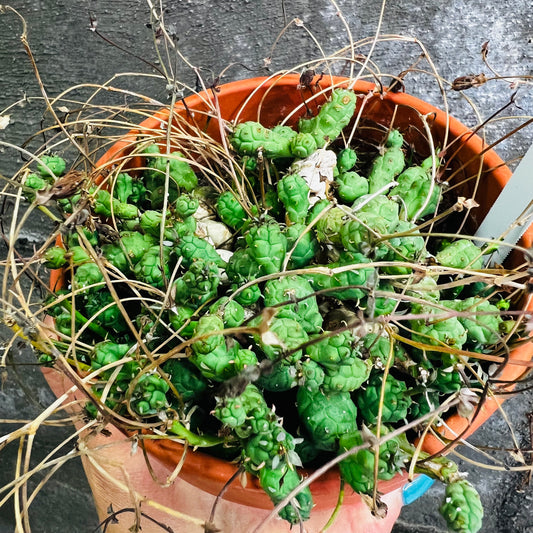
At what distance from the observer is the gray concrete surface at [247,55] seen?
39.2 inches

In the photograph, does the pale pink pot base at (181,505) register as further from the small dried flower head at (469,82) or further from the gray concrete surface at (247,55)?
the small dried flower head at (469,82)

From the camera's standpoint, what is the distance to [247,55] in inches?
43.3

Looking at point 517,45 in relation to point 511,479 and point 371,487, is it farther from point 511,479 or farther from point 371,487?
point 371,487

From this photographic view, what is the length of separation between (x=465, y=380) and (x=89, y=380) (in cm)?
37

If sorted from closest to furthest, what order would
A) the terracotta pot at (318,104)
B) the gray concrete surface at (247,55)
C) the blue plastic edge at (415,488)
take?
the terracotta pot at (318,104) → the blue plastic edge at (415,488) → the gray concrete surface at (247,55)

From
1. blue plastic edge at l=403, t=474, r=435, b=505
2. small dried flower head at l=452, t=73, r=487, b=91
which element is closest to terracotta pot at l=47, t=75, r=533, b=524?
small dried flower head at l=452, t=73, r=487, b=91

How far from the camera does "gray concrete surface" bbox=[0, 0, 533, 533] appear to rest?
996 millimetres

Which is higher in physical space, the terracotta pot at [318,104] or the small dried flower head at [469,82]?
the small dried flower head at [469,82]

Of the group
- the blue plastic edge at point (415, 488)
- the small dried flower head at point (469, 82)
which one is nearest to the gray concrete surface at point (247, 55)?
the blue plastic edge at point (415, 488)

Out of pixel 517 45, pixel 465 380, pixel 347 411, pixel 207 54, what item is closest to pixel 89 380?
pixel 347 411

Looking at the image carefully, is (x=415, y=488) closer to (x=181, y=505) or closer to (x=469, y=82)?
(x=181, y=505)

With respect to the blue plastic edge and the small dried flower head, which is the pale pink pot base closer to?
the blue plastic edge

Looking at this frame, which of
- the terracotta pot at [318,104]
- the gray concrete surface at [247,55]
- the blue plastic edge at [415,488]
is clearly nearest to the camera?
the terracotta pot at [318,104]

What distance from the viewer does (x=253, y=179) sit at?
666 mm
